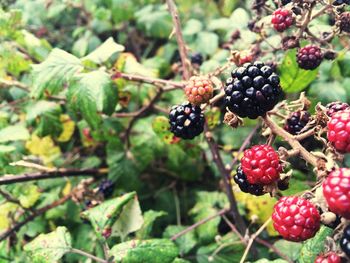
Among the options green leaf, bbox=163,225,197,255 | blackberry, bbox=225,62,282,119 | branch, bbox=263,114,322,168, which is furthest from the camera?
green leaf, bbox=163,225,197,255

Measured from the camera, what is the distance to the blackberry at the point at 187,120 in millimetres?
1470

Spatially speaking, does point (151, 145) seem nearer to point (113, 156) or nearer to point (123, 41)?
point (113, 156)

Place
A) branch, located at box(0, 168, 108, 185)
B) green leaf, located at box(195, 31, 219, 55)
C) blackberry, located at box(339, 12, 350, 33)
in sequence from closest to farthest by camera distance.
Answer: blackberry, located at box(339, 12, 350, 33) < branch, located at box(0, 168, 108, 185) < green leaf, located at box(195, 31, 219, 55)

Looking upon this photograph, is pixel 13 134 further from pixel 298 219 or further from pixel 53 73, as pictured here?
pixel 298 219

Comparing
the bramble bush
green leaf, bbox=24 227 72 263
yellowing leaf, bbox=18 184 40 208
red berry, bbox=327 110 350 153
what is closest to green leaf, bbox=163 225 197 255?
the bramble bush

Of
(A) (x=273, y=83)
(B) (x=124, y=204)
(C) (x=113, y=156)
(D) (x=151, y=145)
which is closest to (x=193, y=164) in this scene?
(D) (x=151, y=145)

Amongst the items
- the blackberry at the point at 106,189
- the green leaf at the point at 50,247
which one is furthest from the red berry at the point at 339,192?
the blackberry at the point at 106,189

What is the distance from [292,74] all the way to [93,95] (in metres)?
0.90

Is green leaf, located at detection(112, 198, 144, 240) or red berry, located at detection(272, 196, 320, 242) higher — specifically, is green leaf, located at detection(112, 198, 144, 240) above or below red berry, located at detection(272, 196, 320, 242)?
below

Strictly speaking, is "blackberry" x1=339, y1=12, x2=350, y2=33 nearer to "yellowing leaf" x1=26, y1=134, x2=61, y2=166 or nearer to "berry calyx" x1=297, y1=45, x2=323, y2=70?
"berry calyx" x1=297, y1=45, x2=323, y2=70

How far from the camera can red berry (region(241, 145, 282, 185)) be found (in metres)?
1.17

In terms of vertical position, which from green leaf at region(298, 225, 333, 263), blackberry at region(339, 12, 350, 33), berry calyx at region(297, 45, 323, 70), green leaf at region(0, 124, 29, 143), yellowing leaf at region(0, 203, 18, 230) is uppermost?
blackberry at region(339, 12, 350, 33)

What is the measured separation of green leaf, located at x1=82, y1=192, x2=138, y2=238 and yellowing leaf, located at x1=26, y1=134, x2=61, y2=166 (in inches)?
36.4

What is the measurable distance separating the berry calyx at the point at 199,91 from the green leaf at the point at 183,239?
0.88m
